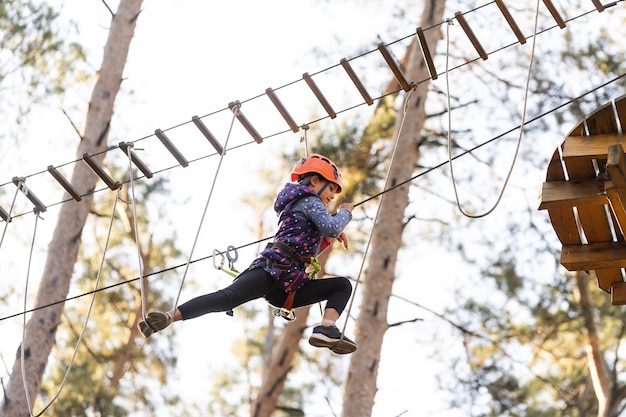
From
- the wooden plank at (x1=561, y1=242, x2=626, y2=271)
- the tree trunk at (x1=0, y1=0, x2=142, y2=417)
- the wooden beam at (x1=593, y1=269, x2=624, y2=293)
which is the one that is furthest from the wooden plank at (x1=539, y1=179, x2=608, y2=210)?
the tree trunk at (x1=0, y1=0, x2=142, y2=417)

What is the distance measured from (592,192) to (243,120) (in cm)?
212

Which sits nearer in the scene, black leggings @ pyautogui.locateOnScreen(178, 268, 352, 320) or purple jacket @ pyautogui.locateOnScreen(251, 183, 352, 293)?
black leggings @ pyautogui.locateOnScreen(178, 268, 352, 320)

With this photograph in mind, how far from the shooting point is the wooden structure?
508cm

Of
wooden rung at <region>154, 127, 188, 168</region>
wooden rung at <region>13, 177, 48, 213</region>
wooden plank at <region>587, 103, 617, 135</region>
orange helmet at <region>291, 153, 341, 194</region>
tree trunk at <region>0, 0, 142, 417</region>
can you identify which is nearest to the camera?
wooden plank at <region>587, 103, 617, 135</region>

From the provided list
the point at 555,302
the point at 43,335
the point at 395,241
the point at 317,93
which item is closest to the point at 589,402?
the point at 555,302

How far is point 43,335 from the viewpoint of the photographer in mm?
Answer: 8805

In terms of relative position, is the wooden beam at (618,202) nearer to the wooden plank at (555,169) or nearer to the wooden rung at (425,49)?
the wooden plank at (555,169)

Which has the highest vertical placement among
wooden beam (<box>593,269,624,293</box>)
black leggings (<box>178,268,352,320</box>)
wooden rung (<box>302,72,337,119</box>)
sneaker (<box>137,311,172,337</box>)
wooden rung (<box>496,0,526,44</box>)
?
wooden rung (<box>496,0,526,44</box>)

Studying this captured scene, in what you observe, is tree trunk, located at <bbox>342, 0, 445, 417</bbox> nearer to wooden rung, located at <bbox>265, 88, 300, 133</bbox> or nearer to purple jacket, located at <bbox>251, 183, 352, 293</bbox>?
wooden rung, located at <bbox>265, 88, 300, 133</bbox>

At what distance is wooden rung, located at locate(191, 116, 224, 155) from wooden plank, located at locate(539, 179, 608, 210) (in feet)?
6.28

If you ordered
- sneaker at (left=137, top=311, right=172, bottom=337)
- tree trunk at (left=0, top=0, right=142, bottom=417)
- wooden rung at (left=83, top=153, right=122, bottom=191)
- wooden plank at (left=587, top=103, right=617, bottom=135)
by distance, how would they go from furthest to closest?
tree trunk at (left=0, top=0, right=142, bottom=417) < wooden rung at (left=83, top=153, right=122, bottom=191) < wooden plank at (left=587, top=103, right=617, bottom=135) < sneaker at (left=137, top=311, right=172, bottom=337)

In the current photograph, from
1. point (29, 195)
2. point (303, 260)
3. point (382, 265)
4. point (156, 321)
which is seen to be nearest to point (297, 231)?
point (303, 260)

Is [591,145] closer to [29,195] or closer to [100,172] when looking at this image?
[100,172]

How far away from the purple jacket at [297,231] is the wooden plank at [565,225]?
1.17 metres
